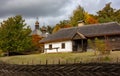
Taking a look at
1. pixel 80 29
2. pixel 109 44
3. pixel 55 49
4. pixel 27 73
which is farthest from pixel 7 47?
pixel 27 73

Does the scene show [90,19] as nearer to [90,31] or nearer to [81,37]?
[90,31]

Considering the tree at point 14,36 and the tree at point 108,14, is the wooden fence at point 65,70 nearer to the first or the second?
the tree at point 14,36

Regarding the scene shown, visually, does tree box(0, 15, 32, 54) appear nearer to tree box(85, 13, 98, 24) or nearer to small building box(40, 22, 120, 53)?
small building box(40, 22, 120, 53)

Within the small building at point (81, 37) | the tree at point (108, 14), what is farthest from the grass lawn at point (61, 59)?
the tree at point (108, 14)

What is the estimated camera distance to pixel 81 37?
52.7 metres

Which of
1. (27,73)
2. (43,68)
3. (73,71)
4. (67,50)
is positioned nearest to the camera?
(73,71)

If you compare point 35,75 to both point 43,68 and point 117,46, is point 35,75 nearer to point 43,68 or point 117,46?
point 43,68

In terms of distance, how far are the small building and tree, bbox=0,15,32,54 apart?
4233 millimetres

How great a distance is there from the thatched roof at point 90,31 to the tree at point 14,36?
4233mm

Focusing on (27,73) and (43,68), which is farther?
(27,73)

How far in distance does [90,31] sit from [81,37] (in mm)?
2365

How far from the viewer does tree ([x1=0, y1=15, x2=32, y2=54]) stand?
187 ft

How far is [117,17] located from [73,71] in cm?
7514

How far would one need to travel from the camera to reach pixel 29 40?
192 feet
